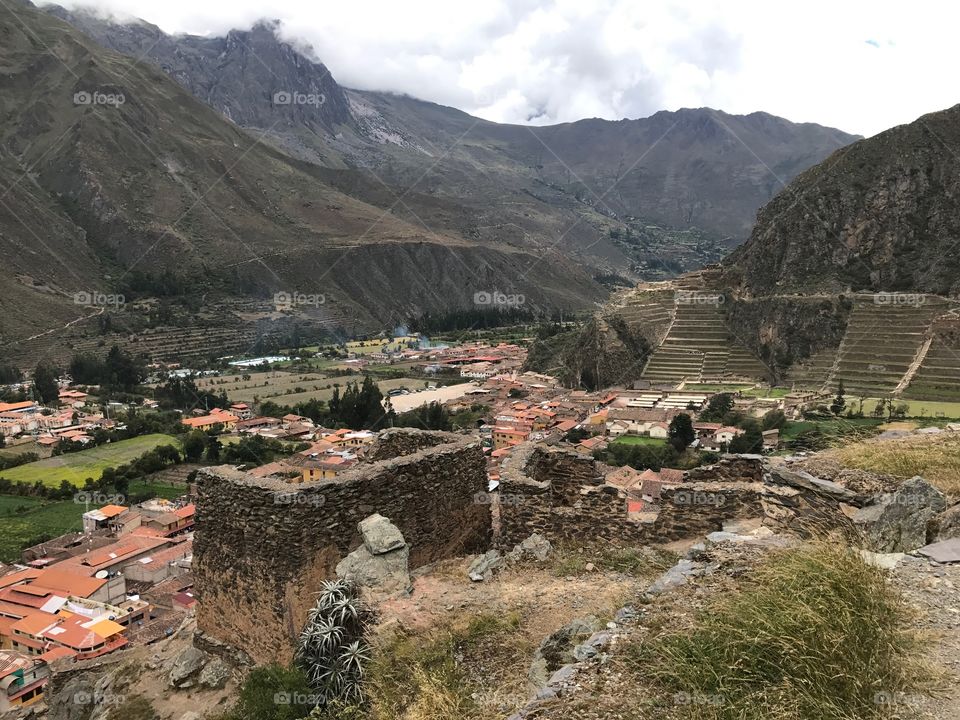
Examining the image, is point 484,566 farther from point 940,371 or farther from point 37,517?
point 940,371

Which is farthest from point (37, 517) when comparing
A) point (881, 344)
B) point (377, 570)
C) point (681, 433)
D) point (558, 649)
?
point (881, 344)

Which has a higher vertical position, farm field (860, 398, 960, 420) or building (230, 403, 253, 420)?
farm field (860, 398, 960, 420)

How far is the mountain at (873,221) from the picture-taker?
87812mm

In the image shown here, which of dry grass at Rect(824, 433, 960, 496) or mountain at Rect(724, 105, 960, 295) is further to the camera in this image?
mountain at Rect(724, 105, 960, 295)

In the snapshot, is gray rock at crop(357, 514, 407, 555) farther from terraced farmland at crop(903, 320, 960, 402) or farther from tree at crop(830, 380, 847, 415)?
terraced farmland at crop(903, 320, 960, 402)

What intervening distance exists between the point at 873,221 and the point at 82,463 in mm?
96889

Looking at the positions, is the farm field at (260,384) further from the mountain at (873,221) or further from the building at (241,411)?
the mountain at (873,221)

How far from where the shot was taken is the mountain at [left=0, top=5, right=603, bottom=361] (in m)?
110

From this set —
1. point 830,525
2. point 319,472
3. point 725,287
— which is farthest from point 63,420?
point 725,287

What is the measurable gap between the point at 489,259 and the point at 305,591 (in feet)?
602

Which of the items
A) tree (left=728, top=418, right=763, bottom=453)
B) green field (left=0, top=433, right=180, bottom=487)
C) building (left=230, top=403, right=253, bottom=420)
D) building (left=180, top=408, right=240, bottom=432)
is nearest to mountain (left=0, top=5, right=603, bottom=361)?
building (left=230, top=403, right=253, bottom=420)

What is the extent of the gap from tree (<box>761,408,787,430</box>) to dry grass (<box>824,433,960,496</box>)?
42.3 meters

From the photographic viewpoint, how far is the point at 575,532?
8.05 m

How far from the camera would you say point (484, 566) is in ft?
24.3
